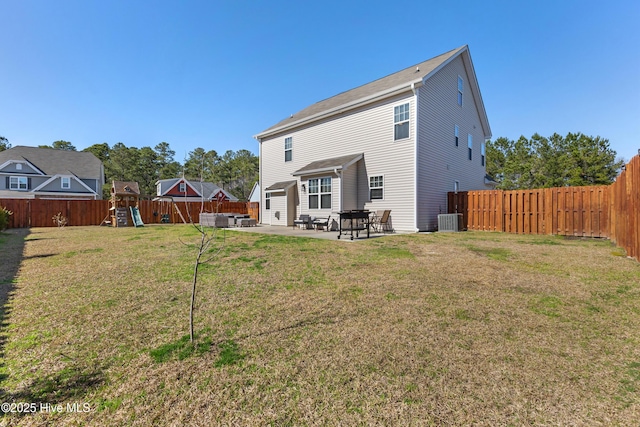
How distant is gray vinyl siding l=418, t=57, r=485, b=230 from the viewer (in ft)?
42.3

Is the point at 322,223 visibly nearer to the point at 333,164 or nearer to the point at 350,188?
the point at 350,188

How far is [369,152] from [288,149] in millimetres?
6346

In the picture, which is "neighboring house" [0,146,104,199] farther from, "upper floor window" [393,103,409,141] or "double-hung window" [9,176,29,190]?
"upper floor window" [393,103,409,141]

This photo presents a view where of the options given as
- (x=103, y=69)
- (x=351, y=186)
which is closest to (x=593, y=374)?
(x=351, y=186)

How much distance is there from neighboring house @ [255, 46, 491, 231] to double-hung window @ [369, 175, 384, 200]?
1.5 inches

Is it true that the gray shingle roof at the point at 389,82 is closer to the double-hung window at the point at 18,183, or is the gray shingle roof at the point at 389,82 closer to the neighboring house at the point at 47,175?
the neighboring house at the point at 47,175

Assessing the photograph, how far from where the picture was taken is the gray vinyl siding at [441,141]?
12.9m

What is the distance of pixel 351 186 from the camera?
14.1 m

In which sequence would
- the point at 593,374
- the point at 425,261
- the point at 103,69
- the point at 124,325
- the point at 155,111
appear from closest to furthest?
1. the point at 593,374
2. the point at 124,325
3. the point at 425,261
4. the point at 103,69
5. the point at 155,111

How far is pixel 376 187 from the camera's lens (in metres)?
13.7

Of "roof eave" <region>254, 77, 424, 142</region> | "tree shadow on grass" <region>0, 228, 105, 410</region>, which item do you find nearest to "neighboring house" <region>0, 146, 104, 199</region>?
"roof eave" <region>254, 77, 424, 142</region>

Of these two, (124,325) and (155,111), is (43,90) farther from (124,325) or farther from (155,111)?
(124,325)

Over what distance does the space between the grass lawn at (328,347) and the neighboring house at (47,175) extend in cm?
3574

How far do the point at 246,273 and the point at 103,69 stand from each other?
47.5 ft
